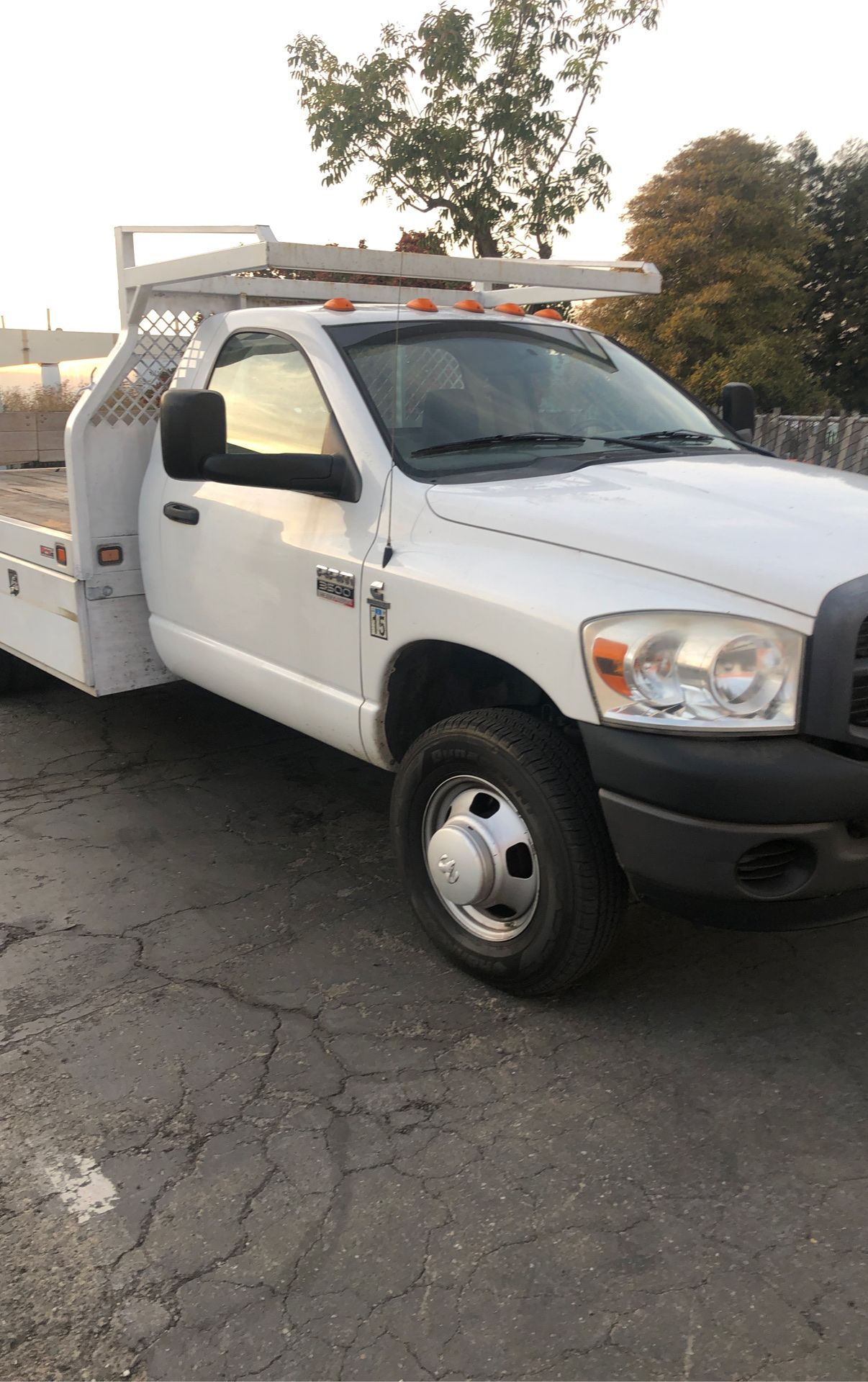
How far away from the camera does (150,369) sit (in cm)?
484

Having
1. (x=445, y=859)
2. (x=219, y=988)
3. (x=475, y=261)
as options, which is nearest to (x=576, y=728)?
(x=445, y=859)

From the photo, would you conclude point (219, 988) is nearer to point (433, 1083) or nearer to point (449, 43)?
point (433, 1083)

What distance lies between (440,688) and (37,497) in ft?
11.4

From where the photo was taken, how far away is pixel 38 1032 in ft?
10.4

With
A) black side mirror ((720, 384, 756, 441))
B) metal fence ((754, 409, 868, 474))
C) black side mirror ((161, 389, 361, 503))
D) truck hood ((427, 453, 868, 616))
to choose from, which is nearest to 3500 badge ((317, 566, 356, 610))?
black side mirror ((161, 389, 361, 503))

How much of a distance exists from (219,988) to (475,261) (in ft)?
9.83

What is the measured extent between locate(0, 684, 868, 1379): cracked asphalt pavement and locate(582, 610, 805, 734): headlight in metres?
0.99

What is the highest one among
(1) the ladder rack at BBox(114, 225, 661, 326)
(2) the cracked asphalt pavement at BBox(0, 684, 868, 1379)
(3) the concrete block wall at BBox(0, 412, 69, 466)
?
(1) the ladder rack at BBox(114, 225, 661, 326)

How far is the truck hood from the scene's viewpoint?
8.86ft

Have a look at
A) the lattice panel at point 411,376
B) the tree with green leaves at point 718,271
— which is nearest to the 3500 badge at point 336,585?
the lattice panel at point 411,376

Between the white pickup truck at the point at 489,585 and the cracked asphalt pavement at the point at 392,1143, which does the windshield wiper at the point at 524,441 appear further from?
the cracked asphalt pavement at the point at 392,1143

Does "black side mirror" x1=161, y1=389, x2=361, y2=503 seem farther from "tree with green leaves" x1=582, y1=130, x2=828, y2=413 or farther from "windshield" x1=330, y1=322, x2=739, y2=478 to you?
"tree with green leaves" x1=582, y1=130, x2=828, y2=413

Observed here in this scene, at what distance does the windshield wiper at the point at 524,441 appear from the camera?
3.67 m

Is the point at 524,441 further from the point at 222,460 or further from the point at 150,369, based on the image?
the point at 150,369
